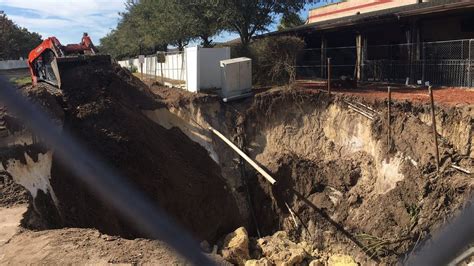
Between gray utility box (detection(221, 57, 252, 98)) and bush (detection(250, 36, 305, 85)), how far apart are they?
222cm

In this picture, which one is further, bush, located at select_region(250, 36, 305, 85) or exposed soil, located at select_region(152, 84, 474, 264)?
bush, located at select_region(250, 36, 305, 85)

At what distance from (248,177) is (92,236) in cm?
→ 866

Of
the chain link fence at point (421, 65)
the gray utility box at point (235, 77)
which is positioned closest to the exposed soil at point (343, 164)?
the gray utility box at point (235, 77)

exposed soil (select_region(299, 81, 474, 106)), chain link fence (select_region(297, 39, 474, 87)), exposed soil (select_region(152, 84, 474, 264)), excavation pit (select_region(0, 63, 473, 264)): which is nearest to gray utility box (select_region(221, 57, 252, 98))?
exposed soil (select_region(152, 84, 474, 264))

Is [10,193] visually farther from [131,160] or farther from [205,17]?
[205,17]

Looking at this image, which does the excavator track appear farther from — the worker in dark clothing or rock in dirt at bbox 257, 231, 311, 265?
rock in dirt at bbox 257, 231, 311, 265

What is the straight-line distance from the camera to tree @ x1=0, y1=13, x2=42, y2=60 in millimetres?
56969

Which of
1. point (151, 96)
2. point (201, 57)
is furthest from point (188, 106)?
point (201, 57)

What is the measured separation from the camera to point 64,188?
1032 centimetres

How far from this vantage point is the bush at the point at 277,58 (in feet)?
63.2

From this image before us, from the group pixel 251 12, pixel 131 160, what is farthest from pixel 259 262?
pixel 251 12

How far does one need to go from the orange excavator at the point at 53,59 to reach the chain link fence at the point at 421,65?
12338mm

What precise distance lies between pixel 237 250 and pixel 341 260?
9.57 ft

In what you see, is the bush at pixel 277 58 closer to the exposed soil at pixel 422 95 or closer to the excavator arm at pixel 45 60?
the exposed soil at pixel 422 95
